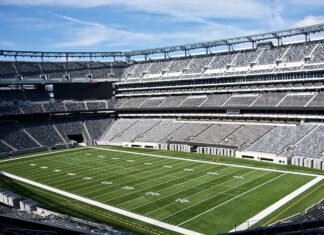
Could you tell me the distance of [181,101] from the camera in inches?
2493

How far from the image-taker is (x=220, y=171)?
3859cm

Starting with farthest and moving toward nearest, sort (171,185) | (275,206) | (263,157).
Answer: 1. (263,157)
2. (171,185)
3. (275,206)

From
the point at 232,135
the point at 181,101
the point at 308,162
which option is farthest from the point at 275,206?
the point at 181,101

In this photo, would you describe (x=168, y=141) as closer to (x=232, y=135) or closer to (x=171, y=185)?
(x=232, y=135)

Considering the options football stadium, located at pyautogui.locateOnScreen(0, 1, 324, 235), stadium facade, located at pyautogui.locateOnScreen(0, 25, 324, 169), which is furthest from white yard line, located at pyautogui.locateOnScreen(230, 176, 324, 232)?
stadium facade, located at pyautogui.locateOnScreen(0, 25, 324, 169)

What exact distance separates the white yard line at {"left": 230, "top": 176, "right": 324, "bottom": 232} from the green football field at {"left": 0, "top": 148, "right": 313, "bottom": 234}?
18.1 inches

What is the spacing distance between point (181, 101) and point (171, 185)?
3103 centimetres

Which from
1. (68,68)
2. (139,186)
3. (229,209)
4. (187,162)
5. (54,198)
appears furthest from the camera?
(68,68)

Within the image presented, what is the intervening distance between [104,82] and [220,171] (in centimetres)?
4160

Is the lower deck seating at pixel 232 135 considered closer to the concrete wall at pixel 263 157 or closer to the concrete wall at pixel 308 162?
the concrete wall at pixel 263 157

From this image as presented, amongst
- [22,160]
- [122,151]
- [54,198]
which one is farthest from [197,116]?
[54,198]

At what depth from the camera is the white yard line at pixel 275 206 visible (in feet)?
78.2

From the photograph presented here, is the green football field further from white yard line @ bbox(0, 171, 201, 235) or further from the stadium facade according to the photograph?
the stadium facade

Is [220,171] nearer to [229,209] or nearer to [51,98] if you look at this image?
[229,209]
